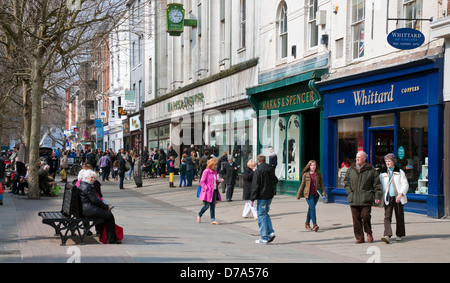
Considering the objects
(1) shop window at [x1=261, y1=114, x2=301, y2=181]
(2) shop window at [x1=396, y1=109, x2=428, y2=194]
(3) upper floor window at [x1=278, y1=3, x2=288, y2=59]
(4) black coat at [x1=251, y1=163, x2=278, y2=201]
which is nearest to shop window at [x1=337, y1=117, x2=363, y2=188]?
(2) shop window at [x1=396, y1=109, x2=428, y2=194]

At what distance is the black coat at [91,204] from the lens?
1103 centimetres

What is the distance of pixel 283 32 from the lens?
23453 millimetres

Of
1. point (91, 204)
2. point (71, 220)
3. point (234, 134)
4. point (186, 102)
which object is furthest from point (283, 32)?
point (71, 220)

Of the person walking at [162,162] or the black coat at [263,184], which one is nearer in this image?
the black coat at [263,184]

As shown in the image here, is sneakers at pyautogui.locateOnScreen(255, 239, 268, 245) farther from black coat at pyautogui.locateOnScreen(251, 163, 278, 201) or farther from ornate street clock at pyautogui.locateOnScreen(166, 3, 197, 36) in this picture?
ornate street clock at pyautogui.locateOnScreen(166, 3, 197, 36)

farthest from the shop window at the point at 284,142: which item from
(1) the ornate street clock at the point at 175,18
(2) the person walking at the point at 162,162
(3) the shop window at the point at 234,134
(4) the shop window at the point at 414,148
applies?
(2) the person walking at the point at 162,162

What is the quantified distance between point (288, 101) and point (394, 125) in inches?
254

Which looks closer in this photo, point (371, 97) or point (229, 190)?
point (371, 97)

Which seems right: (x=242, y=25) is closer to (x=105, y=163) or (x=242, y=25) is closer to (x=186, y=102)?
(x=186, y=102)

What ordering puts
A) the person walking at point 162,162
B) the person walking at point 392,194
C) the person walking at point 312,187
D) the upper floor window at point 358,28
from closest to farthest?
the person walking at point 392,194
the person walking at point 312,187
the upper floor window at point 358,28
the person walking at point 162,162

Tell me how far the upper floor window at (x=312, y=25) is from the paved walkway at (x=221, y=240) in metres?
5.76

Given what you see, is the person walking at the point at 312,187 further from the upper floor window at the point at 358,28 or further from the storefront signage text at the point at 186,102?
the storefront signage text at the point at 186,102

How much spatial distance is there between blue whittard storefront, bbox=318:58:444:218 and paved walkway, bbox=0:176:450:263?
97 cm

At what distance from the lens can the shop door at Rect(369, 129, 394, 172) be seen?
56.5 ft
